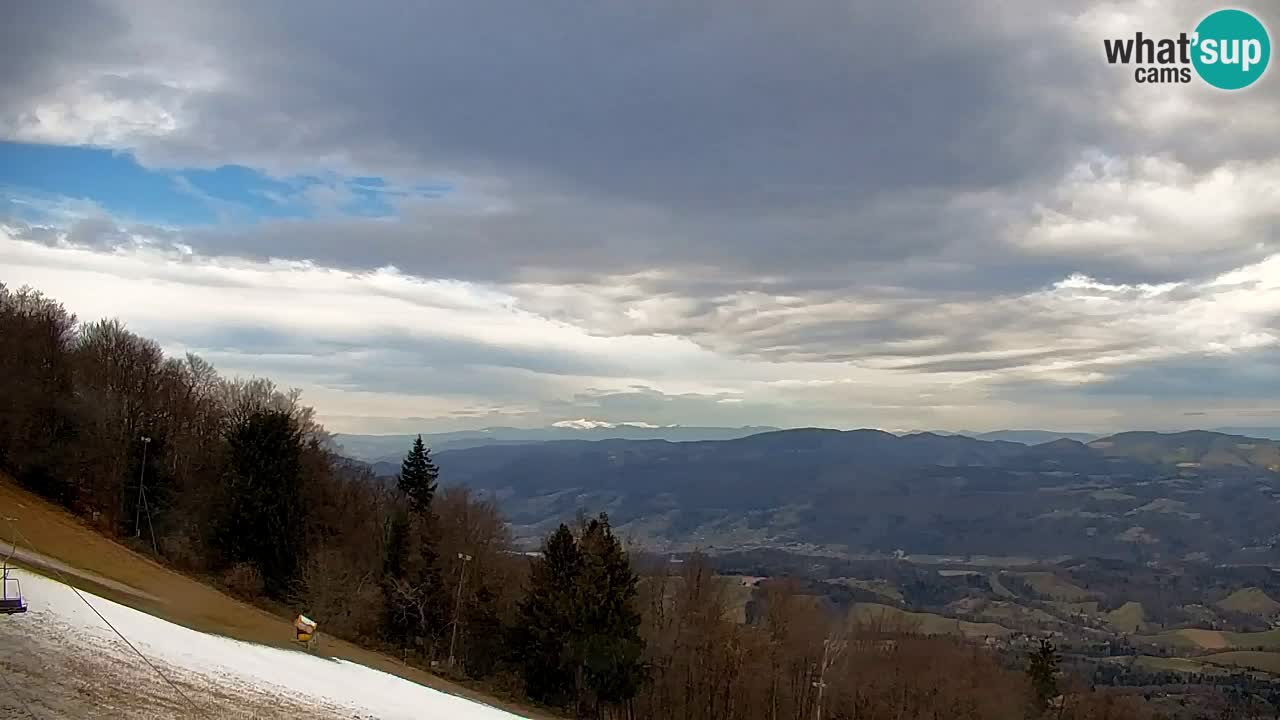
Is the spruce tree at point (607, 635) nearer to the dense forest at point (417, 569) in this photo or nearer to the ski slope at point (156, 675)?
the dense forest at point (417, 569)

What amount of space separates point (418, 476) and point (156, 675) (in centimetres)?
5696

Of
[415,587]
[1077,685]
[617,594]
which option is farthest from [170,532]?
[1077,685]

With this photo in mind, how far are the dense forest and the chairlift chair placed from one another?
25.1 metres

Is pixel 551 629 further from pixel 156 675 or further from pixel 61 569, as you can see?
pixel 156 675

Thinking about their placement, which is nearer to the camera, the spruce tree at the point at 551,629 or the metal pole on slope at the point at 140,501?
the spruce tree at the point at 551,629

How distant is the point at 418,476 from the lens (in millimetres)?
80375

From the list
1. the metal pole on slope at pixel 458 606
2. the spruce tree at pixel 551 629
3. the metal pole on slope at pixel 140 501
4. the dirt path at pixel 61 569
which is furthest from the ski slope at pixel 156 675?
the metal pole on slope at pixel 140 501

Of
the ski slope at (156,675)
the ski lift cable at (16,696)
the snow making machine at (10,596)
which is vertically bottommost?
the ski slope at (156,675)

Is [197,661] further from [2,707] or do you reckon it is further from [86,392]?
[86,392]

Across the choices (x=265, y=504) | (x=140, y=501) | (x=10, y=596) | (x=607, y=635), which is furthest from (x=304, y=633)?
(x=140, y=501)

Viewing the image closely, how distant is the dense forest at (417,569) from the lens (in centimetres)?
5769

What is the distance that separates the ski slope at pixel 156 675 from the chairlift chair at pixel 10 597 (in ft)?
0.96

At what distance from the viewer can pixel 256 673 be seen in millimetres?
28422

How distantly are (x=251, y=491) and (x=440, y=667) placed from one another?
58.7 feet
